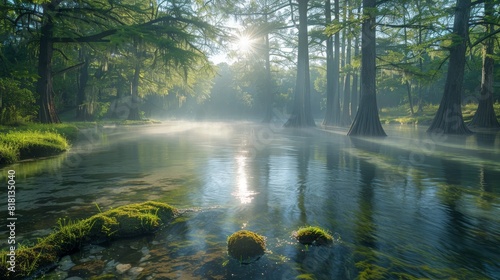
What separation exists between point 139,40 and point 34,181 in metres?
12.2

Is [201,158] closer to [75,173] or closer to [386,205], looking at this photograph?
[75,173]

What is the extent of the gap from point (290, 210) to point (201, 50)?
1810cm

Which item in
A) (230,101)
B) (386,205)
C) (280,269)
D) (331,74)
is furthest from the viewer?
(230,101)

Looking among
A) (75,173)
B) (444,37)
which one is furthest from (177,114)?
(75,173)

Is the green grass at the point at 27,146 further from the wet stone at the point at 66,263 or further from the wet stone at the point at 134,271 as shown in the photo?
the wet stone at the point at 134,271

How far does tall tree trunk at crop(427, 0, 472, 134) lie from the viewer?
2091cm

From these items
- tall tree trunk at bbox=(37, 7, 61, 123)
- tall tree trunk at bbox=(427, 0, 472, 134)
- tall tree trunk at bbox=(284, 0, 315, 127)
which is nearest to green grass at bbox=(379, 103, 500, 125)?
tall tree trunk at bbox=(427, 0, 472, 134)

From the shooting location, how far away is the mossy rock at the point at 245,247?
369 cm

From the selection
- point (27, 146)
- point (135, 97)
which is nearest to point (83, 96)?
point (135, 97)

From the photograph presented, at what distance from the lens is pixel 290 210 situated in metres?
5.55

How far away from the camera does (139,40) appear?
57.8 ft

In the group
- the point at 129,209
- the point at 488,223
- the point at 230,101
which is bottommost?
the point at 488,223

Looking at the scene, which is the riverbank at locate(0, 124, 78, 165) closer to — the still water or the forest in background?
the still water

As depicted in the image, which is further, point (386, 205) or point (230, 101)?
point (230, 101)
